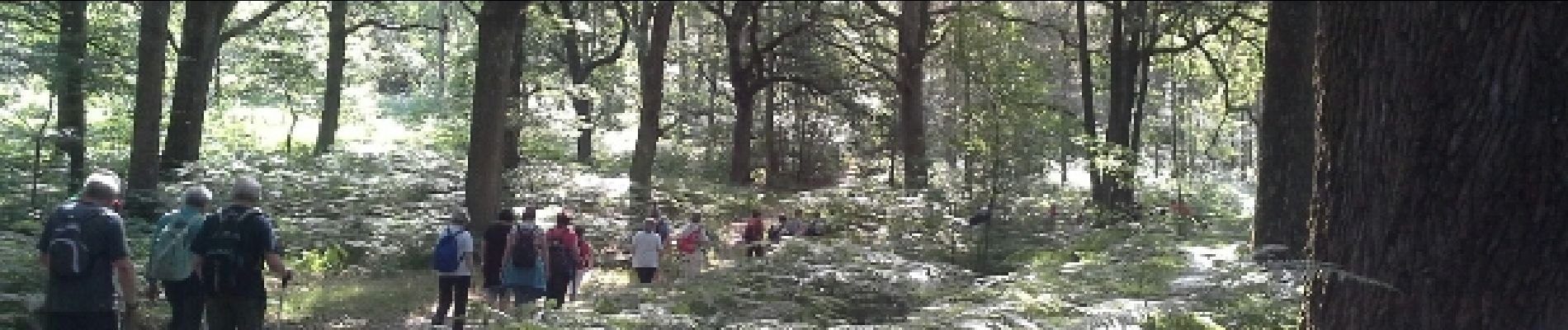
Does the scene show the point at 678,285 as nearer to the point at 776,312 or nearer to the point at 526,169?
the point at 776,312

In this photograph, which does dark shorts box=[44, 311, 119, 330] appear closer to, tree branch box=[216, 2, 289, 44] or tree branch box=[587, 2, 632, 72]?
tree branch box=[216, 2, 289, 44]

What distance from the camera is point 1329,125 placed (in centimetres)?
415

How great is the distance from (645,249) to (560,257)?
212cm

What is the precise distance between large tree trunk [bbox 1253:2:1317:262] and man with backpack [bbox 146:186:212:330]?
7.35 metres

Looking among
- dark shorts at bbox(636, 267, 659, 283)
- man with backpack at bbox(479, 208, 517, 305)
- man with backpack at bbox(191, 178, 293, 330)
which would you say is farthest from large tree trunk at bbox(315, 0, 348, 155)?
man with backpack at bbox(191, 178, 293, 330)

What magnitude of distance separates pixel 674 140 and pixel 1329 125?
33.4 m

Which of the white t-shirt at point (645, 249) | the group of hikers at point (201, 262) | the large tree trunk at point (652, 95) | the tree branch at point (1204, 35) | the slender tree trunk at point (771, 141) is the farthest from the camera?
the slender tree trunk at point (771, 141)

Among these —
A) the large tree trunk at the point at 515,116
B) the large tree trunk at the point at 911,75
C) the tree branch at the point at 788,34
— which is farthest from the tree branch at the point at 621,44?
the large tree trunk at the point at 911,75

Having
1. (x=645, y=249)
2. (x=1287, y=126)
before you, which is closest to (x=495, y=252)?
(x=645, y=249)

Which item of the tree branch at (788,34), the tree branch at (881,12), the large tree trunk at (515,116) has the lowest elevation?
the large tree trunk at (515,116)

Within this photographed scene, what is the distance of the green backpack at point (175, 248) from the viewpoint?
796 centimetres

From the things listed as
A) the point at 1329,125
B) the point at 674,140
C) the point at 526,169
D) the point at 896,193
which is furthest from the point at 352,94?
the point at 1329,125

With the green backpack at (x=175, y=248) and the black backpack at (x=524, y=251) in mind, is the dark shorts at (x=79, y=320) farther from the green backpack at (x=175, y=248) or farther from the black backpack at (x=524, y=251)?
the black backpack at (x=524, y=251)

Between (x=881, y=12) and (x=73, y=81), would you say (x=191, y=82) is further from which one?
(x=881, y=12)
